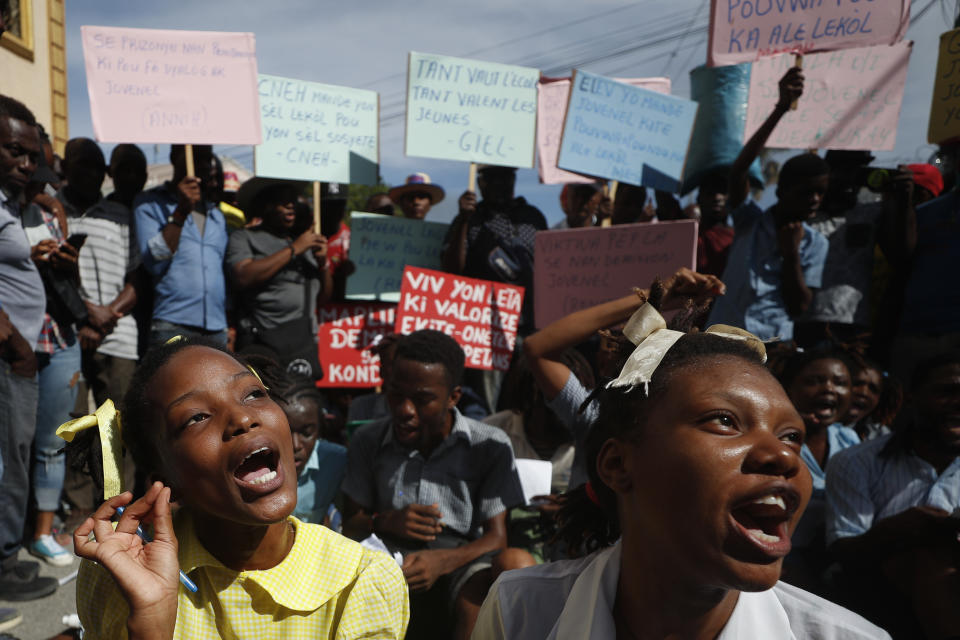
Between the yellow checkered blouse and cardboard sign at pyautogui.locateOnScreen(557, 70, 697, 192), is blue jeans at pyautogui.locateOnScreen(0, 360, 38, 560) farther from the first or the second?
cardboard sign at pyautogui.locateOnScreen(557, 70, 697, 192)

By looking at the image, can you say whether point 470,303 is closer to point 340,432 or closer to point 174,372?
point 340,432

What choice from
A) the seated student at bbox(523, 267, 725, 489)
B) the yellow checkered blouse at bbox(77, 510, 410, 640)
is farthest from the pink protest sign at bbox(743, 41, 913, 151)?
the yellow checkered blouse at bbox(77, 510, 410, 640)

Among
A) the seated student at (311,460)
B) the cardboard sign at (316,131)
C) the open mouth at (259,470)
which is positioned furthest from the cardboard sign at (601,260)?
the open mouth at (259,470)

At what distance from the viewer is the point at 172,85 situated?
4.29m

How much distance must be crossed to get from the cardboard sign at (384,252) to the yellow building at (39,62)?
848cm

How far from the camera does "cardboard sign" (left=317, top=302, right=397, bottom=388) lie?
5141 mm

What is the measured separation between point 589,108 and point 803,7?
1249 mm

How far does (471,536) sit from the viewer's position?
2.97m

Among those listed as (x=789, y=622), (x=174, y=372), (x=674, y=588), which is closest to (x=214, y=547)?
(x=174, y=372)

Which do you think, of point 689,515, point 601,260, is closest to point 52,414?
point 601,260

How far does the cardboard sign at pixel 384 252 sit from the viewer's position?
5086 mm

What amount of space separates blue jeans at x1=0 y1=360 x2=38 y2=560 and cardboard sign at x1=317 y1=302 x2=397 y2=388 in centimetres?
217

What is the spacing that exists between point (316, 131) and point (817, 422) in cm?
344

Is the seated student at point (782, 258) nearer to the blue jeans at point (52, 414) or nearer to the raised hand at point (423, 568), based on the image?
the raised hand at point (423, 568)
